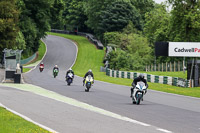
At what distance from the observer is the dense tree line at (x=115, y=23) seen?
57969 millimetres

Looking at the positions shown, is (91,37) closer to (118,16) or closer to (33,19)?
(118,16)

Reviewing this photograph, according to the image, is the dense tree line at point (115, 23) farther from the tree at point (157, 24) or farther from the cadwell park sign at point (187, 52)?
the cadwell park sign at point (187, 52)

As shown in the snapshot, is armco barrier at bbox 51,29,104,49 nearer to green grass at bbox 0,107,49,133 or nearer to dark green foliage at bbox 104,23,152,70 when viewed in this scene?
dark green foliage at bbox 104,23,152,70

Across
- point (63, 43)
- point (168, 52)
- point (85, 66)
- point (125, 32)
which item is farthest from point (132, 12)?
point (168, 52)

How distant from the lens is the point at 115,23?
320 feet

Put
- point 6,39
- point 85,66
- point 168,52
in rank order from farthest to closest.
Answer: point 85,66
point 6,39
point 168,52

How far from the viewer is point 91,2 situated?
106 m

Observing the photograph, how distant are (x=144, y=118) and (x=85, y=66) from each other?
2459 inches

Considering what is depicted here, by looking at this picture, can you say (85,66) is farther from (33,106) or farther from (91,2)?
(33,106)

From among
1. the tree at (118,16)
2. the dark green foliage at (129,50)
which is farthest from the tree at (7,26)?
the tree at (118,16)

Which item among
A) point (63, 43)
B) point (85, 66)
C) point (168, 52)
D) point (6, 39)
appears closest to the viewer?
point (168, 52)


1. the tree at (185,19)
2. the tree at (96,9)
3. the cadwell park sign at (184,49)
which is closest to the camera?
the cadwell park sign at (184,49)

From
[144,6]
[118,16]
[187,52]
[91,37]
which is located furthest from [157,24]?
[187,52]

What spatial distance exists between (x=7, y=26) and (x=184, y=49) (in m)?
32.6
